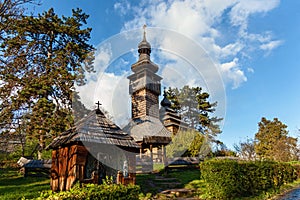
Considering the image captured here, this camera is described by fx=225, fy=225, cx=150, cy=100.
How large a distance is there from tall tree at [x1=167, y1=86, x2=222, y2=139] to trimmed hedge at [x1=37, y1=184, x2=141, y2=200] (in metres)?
29.4

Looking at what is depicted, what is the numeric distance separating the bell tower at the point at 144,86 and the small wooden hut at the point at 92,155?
1500 centimetres

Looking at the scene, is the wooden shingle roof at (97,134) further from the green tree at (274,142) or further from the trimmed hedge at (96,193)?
the green tree at (274,142)

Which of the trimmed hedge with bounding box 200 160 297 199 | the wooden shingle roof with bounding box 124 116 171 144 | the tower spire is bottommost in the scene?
the trimmed hedge with bounding box 200 160 297 199

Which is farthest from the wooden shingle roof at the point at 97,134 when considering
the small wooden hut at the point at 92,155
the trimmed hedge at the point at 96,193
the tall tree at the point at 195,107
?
the tall tree at the point at 195,107

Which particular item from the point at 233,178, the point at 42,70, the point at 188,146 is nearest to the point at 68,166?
the point at 233,178

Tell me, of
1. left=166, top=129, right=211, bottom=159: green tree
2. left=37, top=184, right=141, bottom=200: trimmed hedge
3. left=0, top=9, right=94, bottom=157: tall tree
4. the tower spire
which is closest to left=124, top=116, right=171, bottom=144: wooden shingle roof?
left=166, top=129, right=211, bottom=159: green tree

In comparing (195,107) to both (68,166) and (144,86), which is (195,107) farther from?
(68,166)

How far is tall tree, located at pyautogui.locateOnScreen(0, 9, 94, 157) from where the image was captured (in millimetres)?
11430

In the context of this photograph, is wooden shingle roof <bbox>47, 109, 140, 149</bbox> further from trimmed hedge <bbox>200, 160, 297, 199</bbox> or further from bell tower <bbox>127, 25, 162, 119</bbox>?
bell tower <bbox>127, 25, 162, 119</bbox>

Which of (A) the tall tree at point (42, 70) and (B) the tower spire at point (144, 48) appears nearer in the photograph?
(A) the tall tree at point (42, 70)

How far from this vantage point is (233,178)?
8297mm

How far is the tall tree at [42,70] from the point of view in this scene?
11430 millimetres

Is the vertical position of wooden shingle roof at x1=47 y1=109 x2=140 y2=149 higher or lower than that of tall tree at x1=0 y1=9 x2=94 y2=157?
lower

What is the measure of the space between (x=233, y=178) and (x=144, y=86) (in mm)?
17421
